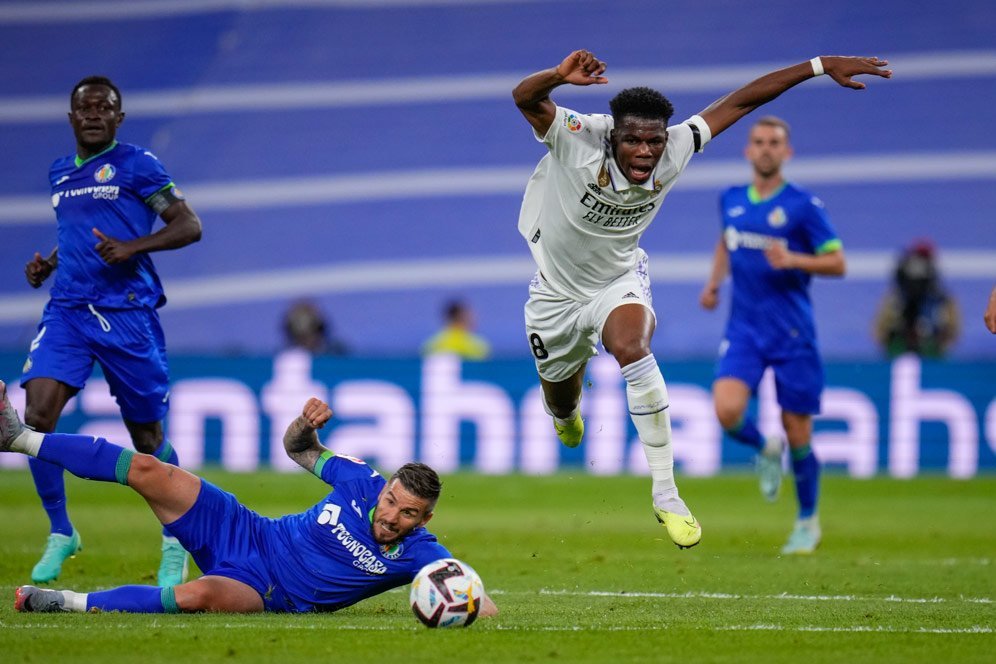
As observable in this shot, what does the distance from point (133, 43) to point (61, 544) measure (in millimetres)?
25915

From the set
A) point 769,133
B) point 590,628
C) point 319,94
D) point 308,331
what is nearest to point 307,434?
point 590,628

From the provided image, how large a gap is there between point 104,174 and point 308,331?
1128 cm

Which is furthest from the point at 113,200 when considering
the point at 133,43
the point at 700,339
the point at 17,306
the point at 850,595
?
the point at 133,43

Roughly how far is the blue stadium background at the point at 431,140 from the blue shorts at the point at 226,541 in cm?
1761

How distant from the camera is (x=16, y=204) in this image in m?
30.5

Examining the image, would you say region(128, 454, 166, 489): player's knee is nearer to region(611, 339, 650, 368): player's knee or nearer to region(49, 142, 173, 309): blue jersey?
region(49, 142, 173, 309): blue jersey

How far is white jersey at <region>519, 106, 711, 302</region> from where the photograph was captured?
817 cm

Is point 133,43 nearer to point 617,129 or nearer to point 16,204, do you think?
point 16,204

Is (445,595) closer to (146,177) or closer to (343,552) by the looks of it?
(343,552)

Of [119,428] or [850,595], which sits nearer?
[850,595]

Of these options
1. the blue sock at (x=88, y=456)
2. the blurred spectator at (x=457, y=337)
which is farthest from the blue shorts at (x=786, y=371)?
the blurred spectator at (x=457, y=337)

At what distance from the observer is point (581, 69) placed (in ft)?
24.6

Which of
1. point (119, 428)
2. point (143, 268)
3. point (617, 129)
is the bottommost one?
point (119, 428)

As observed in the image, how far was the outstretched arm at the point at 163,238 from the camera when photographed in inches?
342
